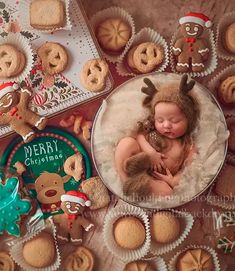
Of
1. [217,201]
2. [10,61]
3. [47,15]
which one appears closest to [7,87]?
[10,61]

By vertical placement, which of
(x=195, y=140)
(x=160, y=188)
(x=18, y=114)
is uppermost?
(x=18, y=114)

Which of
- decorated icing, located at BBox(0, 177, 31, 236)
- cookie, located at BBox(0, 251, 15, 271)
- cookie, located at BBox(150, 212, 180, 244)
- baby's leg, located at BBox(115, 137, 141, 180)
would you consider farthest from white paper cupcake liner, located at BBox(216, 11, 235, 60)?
cookie, located at BBox(0, 251, 15, 271)

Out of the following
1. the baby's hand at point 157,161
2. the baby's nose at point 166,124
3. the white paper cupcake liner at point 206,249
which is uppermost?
the baby's nose at point 166,124

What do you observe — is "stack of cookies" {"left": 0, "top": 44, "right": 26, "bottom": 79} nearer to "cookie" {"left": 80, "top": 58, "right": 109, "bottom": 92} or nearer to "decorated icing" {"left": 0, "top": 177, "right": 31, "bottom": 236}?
"cookie" {"left": 80, "top": 58, "right": 109, "bottom": 92}

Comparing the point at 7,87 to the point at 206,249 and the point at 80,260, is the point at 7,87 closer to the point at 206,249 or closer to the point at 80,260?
the point at 80,260

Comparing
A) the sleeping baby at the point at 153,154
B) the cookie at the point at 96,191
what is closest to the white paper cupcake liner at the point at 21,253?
the cookie at the point at 96,191

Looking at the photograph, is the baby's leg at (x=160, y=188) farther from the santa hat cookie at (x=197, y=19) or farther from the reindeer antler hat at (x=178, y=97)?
the santa hat cookie at (x=197, y=19)

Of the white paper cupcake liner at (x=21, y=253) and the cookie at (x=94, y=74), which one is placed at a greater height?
the cookie at (x=94, y=74)
